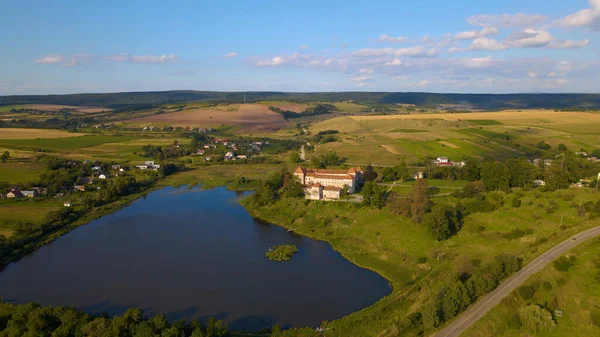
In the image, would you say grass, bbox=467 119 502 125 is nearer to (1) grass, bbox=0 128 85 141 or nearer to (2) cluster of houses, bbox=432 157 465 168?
(2) cluster of houses, bbox=432 157 465 168

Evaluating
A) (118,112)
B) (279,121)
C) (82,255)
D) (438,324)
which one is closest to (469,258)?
(438,324)

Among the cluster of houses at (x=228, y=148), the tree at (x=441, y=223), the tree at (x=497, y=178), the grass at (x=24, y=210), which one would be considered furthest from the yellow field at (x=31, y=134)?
the tree at (x=497, y=178)

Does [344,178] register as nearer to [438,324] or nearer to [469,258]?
[469,258]

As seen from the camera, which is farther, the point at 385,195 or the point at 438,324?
the point at 385,195

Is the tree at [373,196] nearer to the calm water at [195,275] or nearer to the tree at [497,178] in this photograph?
the calm water at [195,275]

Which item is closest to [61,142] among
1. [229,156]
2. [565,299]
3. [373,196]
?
[229,156]
